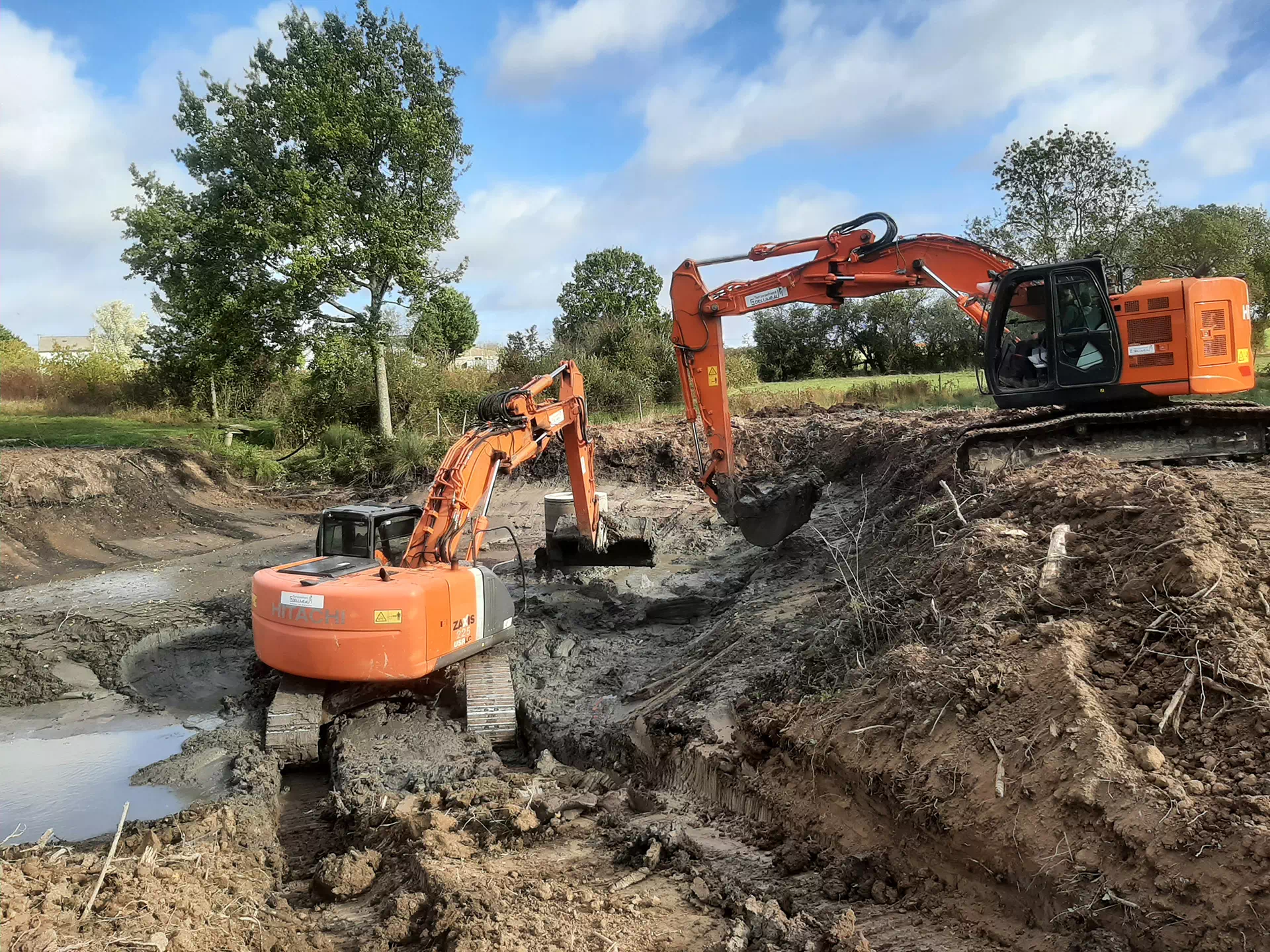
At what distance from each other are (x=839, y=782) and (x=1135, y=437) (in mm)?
5411

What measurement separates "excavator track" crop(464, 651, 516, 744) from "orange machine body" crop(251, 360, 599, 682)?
245 millimetres

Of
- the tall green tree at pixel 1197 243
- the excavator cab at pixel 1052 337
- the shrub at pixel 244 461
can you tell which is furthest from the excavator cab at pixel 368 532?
the tall green tree at pixel 1197 243

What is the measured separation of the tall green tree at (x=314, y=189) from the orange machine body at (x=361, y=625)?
15265 millimetres

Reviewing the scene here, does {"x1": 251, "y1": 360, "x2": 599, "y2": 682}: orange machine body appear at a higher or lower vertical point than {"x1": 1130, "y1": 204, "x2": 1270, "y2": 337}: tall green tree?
lower

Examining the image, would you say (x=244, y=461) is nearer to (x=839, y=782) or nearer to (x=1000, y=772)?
(x=839, y=782)

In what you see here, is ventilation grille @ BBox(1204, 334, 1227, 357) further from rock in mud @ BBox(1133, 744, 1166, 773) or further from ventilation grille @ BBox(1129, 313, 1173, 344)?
rock in mud @ BBox(1133, 744, 1166, 773)

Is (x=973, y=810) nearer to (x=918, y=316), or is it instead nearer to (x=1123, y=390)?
(x=1123, y=390)

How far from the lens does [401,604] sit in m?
6.64

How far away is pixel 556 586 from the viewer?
447 inches

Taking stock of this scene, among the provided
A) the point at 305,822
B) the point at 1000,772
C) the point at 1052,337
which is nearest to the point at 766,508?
the point at 1052,337

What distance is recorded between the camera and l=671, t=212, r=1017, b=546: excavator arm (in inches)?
345

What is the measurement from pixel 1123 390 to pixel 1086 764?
544 centimetres

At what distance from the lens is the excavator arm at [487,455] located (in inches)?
291

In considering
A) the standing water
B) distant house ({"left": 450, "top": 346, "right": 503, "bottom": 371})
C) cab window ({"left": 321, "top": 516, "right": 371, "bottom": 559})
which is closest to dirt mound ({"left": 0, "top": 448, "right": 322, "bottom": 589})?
the standing water
